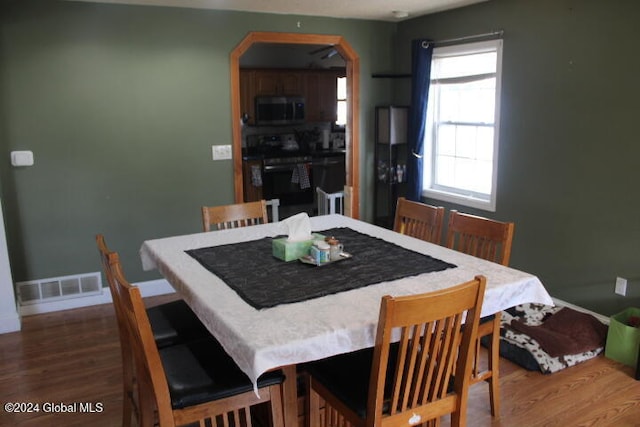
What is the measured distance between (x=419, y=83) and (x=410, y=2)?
2.56ft

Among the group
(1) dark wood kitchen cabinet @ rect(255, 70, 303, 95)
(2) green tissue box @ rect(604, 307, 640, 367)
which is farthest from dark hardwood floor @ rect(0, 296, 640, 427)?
(1) dark wood kitchen cabinet @ rect(255, 70, 303, 95)

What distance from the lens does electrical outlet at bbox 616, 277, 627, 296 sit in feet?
11.2

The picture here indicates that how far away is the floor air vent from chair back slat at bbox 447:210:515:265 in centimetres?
284

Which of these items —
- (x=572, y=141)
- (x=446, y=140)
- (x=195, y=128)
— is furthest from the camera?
(x=446, y=140)

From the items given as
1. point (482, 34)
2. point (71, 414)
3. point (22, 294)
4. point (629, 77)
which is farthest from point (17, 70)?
point (629, 77)

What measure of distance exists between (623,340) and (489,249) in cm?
117

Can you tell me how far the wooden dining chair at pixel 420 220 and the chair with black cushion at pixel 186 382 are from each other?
1.40m

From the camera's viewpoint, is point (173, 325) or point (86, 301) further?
point (86, 301)

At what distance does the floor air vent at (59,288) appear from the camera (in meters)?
4.01

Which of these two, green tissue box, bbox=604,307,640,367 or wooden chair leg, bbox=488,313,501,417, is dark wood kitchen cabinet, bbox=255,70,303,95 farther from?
wooden chair leg, bbox=488,313,501,417

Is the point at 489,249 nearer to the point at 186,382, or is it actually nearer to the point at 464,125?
the point at 186,382

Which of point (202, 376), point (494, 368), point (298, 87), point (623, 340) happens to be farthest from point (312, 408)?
point (298, 87)

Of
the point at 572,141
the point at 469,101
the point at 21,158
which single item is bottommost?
the point at 21,158

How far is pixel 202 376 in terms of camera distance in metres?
1.95
